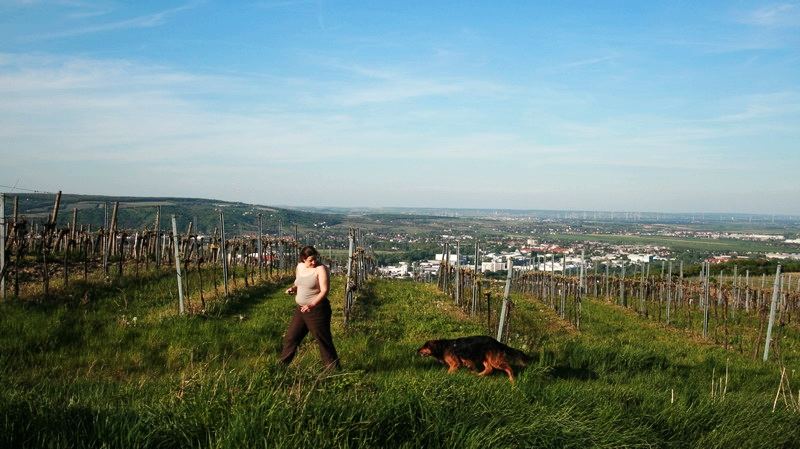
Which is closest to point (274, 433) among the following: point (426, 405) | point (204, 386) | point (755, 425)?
point (204, 386)

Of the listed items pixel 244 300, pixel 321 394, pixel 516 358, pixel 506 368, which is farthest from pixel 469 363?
pixel 244 300

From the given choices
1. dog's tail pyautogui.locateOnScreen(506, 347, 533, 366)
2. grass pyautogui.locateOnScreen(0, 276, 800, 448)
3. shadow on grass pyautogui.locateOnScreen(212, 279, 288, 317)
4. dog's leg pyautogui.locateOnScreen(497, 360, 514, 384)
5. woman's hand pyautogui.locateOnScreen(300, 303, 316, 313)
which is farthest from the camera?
shadow on grass pyautogui.locateOnScreen(212, 279, 288, 317)

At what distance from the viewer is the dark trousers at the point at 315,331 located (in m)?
7.57

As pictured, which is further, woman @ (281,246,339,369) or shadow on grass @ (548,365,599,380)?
shadow on grass @ (548,365,599,380)

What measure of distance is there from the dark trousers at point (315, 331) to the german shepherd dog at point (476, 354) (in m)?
1.27

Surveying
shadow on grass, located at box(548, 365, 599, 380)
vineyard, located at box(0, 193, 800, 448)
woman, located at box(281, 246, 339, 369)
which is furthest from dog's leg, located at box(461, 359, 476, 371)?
woman, located at box(281, 246, 339, 369)

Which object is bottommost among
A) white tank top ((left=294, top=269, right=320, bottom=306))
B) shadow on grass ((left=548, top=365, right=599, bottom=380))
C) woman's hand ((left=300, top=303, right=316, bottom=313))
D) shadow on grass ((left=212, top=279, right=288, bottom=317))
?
shadow on grass ((left=212, top=279, right=288, bottom=317))

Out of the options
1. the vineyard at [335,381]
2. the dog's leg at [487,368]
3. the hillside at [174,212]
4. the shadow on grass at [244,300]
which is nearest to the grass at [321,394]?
the vineyard at [335,381]

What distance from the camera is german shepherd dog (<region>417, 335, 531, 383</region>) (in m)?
7.74

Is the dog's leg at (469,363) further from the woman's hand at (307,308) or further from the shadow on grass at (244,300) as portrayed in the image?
the shadow on grass at (244,300)

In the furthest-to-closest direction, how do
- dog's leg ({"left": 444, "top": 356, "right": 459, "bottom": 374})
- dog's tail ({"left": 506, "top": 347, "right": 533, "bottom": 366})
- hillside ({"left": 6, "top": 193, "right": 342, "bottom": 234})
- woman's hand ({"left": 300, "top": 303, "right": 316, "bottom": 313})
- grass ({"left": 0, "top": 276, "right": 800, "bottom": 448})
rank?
hillside ({"left": 6, "top": 193, "right": 342, "bottom": 234})
dog's tail ({"left": 506, "top": 347, "right": 533, "bottom": 366})
dog's leg ({"left": 444, "top": 356, "right": 459, "bottom": 374})
woman's hand ({"left": 300, "top": 303, "right": 316, "bottom": 313})
grass ({"left": 0, "top": 276, "right": 800, "bottom": 448})

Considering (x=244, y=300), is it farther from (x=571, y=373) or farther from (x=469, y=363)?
(x=571, y=373)

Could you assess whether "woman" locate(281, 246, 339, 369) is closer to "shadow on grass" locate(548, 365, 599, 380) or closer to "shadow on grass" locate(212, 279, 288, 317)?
"shadow on grass" locate(548, 365, 599, 380)

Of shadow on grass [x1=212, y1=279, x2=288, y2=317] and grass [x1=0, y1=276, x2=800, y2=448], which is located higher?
grass [x1=0, y1=276, x2=800, y2=448]
